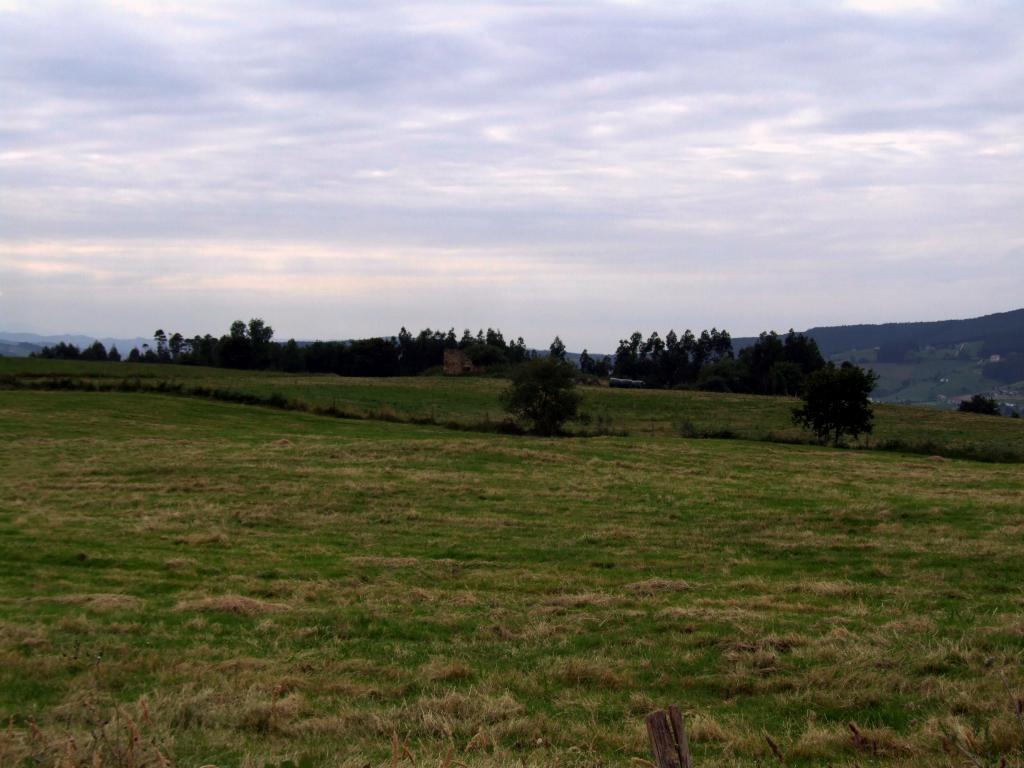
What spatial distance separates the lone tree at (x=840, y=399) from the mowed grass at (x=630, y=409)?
1429 mm

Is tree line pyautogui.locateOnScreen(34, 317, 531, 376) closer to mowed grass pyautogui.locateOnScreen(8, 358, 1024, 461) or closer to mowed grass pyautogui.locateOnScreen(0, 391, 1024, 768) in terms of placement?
mowed grass pyautogui.locateOnScreen(8, 358, 1024, 461)

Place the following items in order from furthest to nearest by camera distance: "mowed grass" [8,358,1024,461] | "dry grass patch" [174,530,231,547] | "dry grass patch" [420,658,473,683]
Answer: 1. "mowed grass" [8,358,1024,461]
2. "dry grass patch" [174,530,231,547]
3. "dry grass patch" [420,658,473,683]

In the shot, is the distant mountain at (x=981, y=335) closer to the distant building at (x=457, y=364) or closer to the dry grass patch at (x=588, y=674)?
the distant building at (x=457, y=364)

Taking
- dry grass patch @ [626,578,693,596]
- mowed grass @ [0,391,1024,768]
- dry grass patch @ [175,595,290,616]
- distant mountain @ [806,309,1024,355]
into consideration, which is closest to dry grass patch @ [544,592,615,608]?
mowed grass @ [0,391,1024,768]

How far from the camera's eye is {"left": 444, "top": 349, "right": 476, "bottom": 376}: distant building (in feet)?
397

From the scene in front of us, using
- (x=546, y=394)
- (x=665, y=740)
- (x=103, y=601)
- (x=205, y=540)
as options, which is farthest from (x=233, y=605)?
(x=546, y=394)

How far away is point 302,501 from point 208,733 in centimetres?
1589

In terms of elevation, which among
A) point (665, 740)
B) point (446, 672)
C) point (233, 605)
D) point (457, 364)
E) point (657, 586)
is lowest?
point (657, 586)

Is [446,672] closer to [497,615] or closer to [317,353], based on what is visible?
[497,615]

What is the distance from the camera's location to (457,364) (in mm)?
122250

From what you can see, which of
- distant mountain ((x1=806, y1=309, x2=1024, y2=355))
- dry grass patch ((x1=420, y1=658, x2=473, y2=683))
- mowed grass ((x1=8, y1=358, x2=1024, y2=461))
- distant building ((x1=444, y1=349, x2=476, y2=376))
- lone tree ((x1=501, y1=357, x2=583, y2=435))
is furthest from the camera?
distant mountain ((x1=806, y1=309, x2=1024, y2=355))

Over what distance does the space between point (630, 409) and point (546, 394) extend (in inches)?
1175

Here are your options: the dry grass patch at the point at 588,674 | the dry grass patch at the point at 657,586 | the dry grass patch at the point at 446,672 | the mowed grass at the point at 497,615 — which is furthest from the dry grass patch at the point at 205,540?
the dry grass patch at the point at 588,674

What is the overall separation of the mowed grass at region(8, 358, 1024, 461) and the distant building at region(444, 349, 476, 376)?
22.8 metres
